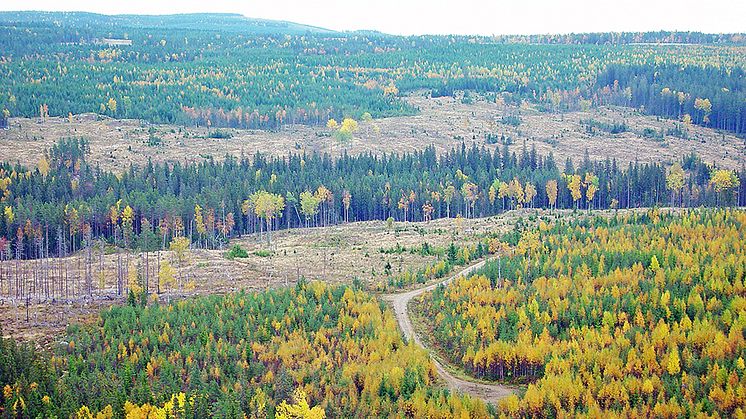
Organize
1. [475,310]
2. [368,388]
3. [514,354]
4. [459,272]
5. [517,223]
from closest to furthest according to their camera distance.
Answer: [368,388] → [514,354] → [475,310] → [459,272] → [517,223]

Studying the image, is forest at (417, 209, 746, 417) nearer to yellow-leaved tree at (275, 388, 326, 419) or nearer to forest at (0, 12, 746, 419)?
forest at (0, 12, 746, 419)

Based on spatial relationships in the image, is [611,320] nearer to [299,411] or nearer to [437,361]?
[437,361]

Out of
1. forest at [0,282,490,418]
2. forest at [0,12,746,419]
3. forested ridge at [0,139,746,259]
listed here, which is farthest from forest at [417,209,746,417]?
forested ridge at [0,139,746,259]

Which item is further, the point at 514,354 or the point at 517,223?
the point at 517,223

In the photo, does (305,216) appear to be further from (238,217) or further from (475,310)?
(475,310)

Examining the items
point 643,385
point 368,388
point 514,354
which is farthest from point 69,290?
point 643,385

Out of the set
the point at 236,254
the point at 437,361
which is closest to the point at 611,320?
the point at 437,361
